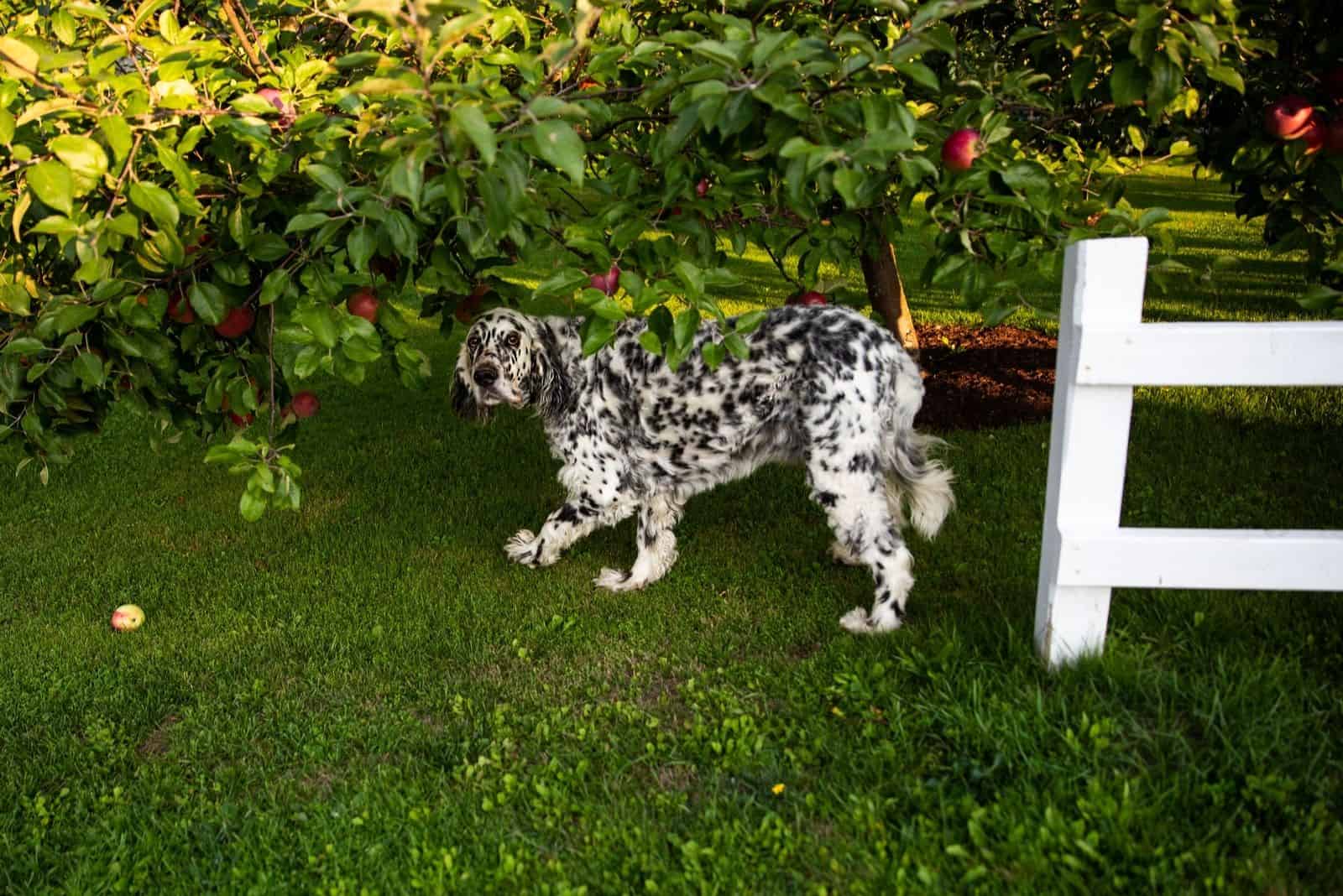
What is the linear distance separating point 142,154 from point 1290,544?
11.2 ft

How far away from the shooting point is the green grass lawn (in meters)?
2.77

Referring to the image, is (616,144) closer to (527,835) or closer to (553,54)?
(553,54)

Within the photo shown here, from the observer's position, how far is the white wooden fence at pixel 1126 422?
2861mm

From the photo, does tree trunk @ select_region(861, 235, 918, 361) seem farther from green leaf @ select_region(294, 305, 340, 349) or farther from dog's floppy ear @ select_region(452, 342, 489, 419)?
green leaf @ select_region(294, 305, 340, 349)

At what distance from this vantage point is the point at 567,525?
470cm

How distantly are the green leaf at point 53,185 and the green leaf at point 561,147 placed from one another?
1.08 metres

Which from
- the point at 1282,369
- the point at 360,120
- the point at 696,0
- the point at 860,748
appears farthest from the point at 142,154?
the point at 1282,369

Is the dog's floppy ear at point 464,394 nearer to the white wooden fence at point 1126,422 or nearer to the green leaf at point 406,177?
the green leaf at point 406,177

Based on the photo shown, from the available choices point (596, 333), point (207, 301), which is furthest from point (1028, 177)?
point (207, 301)

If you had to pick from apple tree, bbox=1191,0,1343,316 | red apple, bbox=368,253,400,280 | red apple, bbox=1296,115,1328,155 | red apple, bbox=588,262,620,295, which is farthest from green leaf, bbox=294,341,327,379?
red apple, bbox=1296,115,1328,155

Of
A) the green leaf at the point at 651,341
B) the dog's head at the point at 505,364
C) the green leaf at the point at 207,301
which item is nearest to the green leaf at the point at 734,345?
the green leaf at the point at 651,341

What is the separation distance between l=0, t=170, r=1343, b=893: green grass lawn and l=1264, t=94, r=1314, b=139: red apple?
1580mm

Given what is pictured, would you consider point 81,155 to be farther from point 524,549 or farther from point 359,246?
point 524,549

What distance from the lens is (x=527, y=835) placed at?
3.05 m
